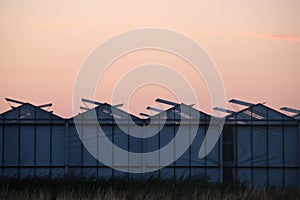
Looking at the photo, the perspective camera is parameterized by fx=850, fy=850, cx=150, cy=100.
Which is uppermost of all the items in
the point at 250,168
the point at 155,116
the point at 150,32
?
the point at 150,32

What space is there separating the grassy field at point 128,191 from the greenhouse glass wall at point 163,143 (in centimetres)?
957

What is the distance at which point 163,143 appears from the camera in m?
44.1

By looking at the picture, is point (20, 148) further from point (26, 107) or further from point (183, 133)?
point (183, 133)

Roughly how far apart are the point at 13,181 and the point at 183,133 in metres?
13.6

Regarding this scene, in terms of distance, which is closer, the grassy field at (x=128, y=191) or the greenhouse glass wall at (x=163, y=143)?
the grassy field at (x=128, y=191)

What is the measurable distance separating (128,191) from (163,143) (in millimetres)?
16312

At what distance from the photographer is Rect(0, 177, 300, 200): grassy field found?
25156 millimetres

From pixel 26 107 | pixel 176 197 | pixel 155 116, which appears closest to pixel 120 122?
pixel 155 116

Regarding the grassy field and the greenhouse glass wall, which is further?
the greenhouse glass wall

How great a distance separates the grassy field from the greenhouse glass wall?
9566 millimetres

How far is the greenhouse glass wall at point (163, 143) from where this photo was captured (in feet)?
143

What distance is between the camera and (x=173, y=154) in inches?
1738

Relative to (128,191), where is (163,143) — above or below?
above

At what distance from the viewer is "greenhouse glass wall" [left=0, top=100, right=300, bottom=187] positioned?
43.6 m
